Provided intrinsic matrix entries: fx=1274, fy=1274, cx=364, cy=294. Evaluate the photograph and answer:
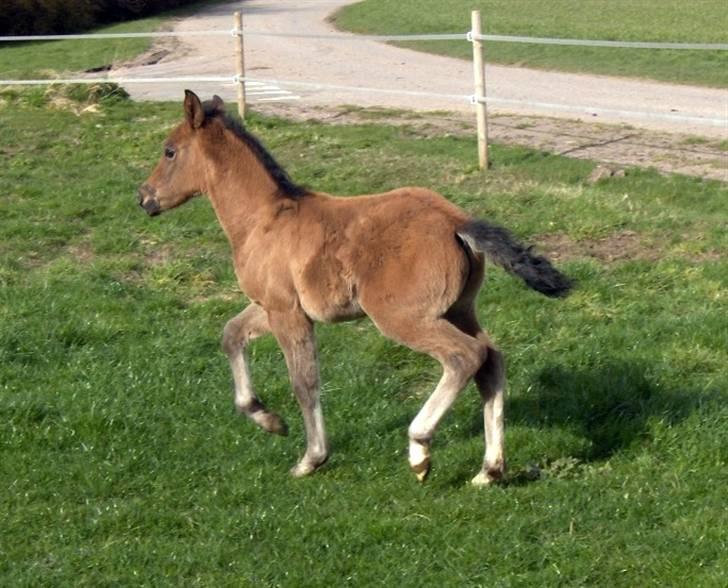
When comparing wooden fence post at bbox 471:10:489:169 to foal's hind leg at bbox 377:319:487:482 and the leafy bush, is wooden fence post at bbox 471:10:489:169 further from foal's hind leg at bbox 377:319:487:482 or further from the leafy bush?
the leafy bush

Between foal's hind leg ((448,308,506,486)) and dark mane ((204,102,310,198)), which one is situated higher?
dark mane ((204,102,310,198))

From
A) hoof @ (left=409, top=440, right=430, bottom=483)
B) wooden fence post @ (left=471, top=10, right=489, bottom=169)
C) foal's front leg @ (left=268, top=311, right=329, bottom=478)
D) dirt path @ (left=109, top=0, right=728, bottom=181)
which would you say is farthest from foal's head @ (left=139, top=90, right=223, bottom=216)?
dirt path @ (left=109, top=0, right=728, bottom=181)

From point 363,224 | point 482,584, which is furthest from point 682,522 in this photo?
point 363,224

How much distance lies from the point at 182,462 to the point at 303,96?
1430cm

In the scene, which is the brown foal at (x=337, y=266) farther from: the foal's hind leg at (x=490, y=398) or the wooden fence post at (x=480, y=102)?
the wooden fence post at (x=480, y=102)

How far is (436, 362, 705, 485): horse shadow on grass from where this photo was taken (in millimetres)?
6312

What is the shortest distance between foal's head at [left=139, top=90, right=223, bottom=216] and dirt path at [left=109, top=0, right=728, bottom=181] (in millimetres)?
7110

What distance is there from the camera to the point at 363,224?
612 cm

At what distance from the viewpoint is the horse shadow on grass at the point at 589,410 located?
6.31 m

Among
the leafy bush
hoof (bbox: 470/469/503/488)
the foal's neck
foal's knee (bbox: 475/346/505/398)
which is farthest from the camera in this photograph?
the leafy bush

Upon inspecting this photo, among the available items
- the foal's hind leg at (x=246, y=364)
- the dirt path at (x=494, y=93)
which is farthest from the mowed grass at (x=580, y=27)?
the foal's hind leg at (x=246, y=364)

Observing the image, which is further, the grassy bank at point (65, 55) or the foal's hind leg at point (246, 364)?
the grassy bank at point (65, 55)

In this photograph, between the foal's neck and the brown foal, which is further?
the foal's neck

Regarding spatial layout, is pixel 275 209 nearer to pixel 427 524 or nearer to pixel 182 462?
pixel 182 462
